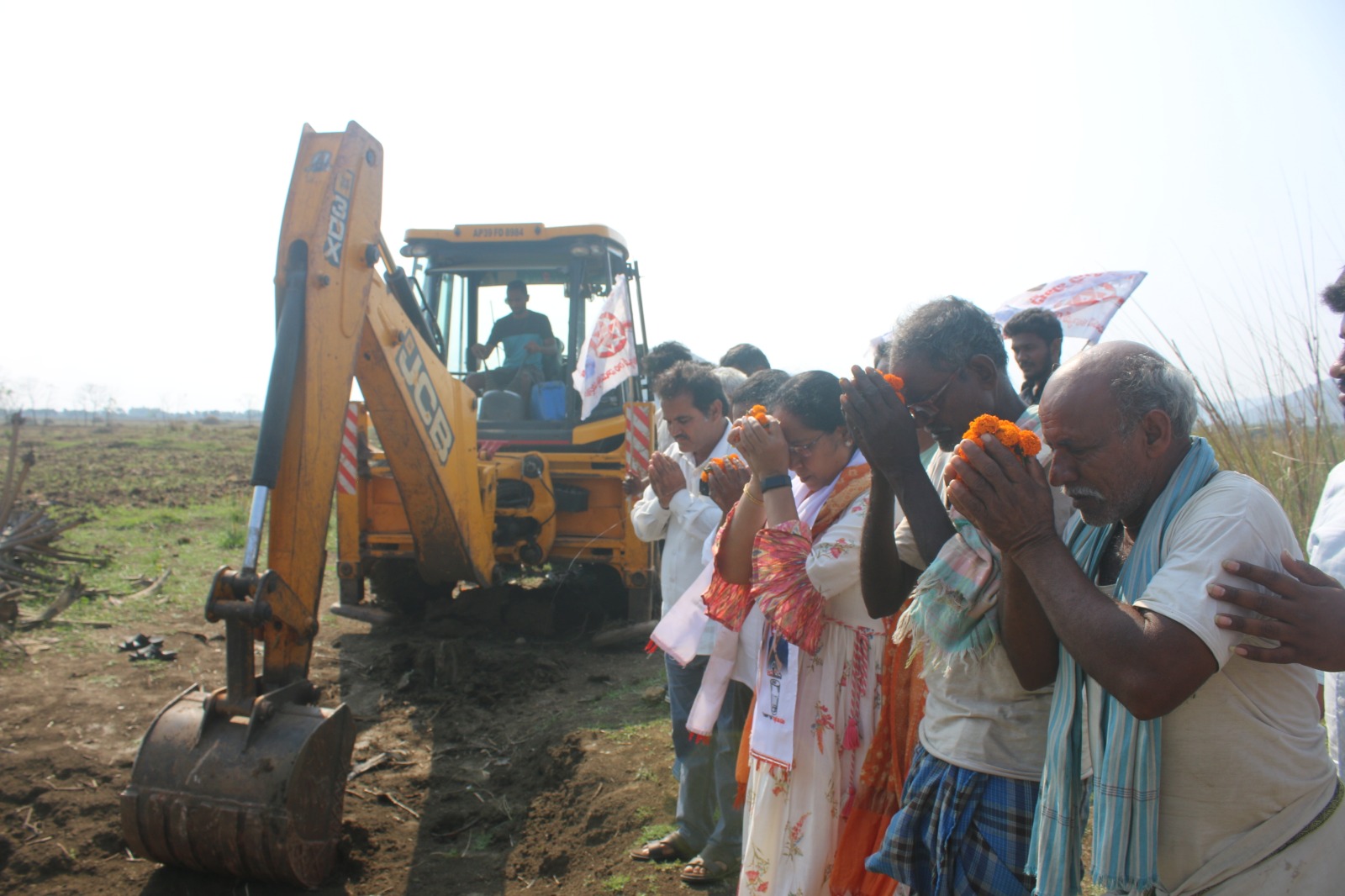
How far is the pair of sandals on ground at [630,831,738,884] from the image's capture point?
3041 mm

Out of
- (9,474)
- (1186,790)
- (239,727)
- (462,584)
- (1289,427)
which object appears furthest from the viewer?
(462,584)

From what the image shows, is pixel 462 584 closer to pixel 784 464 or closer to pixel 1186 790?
pixel 784 464

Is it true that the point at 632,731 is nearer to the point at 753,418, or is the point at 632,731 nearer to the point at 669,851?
the point at 669,851

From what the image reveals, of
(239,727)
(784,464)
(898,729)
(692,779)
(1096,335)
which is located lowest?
(692,779)

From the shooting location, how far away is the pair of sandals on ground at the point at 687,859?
9.98 ft

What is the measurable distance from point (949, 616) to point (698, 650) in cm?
147

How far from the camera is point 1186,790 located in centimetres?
144

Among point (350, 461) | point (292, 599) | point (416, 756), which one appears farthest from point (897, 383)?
point (350, 461)

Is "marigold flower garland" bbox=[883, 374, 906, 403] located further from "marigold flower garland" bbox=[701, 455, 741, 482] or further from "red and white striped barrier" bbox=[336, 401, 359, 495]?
"red and white striped barrier" bbox=[336, 401, 359, 495]

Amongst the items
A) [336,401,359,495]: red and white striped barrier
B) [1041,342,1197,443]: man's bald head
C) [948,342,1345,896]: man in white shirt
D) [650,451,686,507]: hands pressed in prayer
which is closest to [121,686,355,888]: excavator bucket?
[650,451,686,507]: hands pressed in prayer

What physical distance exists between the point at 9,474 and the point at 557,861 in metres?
5.64

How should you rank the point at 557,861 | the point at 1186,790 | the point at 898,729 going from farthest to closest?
the point at 557,861, the point at 898,729, the point at 1186,790

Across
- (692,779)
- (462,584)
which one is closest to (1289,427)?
(692,779)

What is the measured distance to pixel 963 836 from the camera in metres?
1.73
